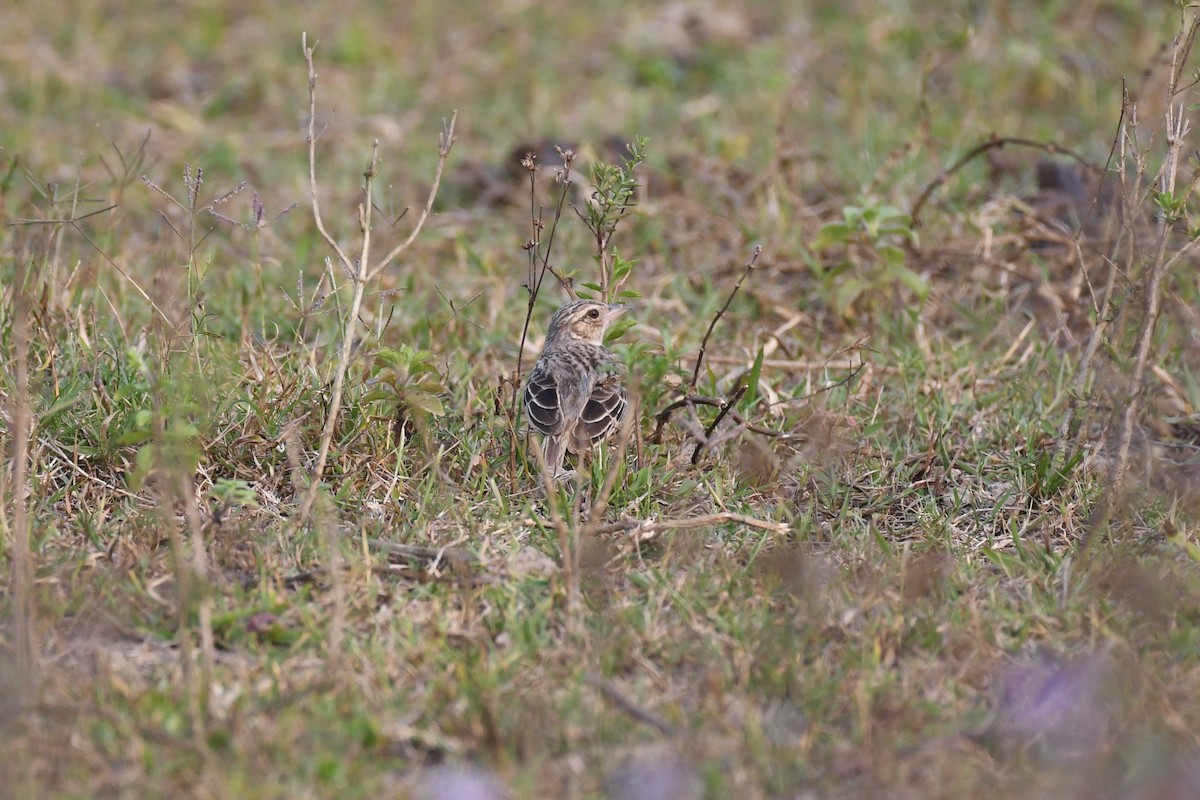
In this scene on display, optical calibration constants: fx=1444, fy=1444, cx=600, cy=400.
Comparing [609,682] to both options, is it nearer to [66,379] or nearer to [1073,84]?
[66,379]

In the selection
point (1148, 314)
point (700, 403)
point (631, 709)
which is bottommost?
point (631, 709)

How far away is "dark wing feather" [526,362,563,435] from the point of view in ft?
17.2

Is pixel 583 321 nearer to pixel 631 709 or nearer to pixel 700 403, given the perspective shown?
pixel 700 403

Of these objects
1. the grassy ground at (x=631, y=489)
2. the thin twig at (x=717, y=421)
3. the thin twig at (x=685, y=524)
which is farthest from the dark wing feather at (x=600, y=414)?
the thin twig at (x=685, y=524)

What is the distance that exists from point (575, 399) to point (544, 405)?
0.12 m

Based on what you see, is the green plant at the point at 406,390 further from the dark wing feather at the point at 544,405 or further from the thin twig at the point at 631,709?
the thin twig at the point at 631,709

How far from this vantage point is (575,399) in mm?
5312

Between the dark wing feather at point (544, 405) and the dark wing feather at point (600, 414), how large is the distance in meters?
0.09

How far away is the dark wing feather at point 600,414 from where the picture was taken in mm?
5277

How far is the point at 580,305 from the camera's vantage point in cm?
583

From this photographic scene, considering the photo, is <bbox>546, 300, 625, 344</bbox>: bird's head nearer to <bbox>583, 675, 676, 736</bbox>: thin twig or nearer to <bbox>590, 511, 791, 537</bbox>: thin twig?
<bbox>590, 511, 791, 537</bbox>: thin twig

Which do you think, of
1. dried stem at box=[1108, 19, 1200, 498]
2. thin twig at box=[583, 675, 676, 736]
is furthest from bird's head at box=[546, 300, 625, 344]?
thin twig at box=[583, 675, 676, 736]

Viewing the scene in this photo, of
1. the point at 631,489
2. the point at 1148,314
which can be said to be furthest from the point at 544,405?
the point at 1148,314

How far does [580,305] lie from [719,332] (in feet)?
4.11
